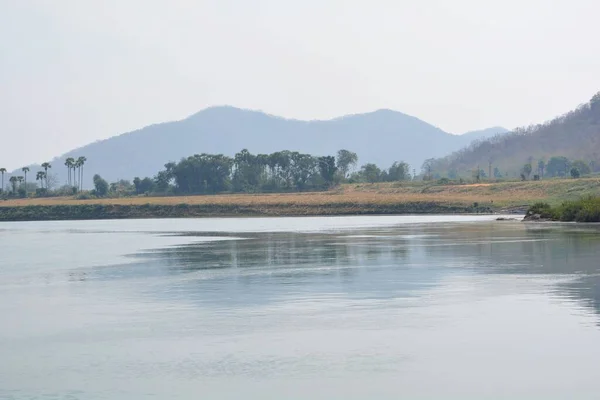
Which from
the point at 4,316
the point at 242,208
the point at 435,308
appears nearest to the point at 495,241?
the point at 435,308

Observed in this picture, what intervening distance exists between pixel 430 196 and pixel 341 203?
1384cm

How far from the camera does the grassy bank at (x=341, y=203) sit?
12138 centimetres

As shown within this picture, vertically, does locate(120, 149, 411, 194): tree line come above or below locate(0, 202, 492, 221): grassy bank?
above

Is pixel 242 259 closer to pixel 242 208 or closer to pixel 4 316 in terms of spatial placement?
pixel 4 316

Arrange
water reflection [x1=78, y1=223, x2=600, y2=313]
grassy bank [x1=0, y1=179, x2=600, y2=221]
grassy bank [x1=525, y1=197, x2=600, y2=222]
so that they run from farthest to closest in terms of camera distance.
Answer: grassy bank [x1=0, y1=179, x2=600, y2=221] < grassy bank [x1=525, y1=197, x2=600, y2=222] < water reflection [x1=78, y1=223, x2=600, y2=313]

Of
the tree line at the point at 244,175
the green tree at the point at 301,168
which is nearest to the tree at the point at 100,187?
the tree line at the point at 244,175

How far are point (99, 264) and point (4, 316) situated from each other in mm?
16984

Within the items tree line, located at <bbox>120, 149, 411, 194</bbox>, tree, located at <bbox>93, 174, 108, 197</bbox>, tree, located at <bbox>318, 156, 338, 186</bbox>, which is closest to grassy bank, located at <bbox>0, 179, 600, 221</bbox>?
tree, located at <bbox>318, 156, 338, 186</bbox>

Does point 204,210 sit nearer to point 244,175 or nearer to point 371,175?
point 244,175

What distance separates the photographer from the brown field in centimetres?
12156

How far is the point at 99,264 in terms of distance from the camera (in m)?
43.2

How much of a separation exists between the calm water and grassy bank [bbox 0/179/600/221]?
79601 millimetres

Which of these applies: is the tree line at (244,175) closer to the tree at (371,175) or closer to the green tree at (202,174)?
the green tree at (202,174)

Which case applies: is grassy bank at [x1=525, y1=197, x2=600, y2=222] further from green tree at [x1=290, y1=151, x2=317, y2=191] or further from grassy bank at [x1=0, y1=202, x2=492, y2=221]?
green tree at [x1=290, y1=151, x2=317, y2=191]
